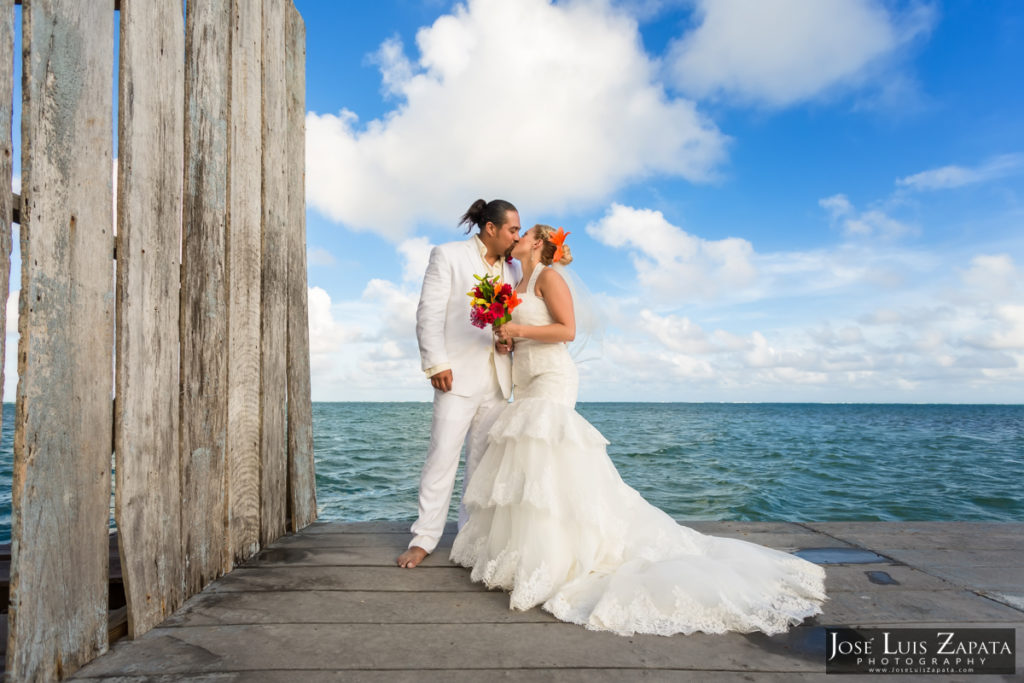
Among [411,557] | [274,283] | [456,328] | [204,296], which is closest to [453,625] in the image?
[411,557]

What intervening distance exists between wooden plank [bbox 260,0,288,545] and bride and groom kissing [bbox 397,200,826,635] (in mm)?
927

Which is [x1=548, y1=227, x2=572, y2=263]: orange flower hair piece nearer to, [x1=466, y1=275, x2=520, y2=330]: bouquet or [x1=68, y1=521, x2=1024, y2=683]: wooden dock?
[x1=466, y1=275, x2=520, y2=330]: bouquet

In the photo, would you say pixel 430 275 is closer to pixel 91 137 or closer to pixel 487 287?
pixel 487 287

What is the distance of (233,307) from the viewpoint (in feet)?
10.3

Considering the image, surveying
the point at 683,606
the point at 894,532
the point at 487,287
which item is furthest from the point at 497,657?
the point at 894,532

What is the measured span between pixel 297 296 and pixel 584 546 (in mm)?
2496

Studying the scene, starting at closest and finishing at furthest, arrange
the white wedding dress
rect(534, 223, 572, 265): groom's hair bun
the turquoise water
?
1. the white wedding dress
2. rect(534, 223, 572, 265): groom's hair bun
3. the turquoise water

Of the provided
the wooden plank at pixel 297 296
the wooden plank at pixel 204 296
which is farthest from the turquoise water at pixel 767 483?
the wooden plank at pixel 204 296

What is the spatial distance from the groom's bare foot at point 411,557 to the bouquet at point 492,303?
1.37m

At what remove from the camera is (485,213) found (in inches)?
151

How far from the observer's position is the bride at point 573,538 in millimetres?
2584

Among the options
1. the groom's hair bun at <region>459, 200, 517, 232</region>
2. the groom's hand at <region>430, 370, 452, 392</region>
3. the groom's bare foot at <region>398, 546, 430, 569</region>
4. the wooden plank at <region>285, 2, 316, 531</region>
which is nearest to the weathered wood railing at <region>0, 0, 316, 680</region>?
the wooden plank at <region>285, 2, 316, 531</region>

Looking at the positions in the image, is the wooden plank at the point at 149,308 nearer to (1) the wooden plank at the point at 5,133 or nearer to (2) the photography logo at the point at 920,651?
(1) the wooden plank at the point at 5,133

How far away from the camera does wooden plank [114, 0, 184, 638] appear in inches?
90.5
